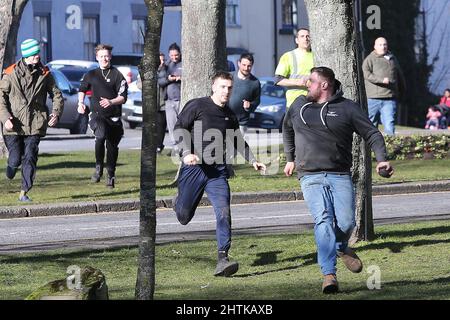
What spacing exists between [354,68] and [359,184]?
3.71 feet

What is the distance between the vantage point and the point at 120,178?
834 inches

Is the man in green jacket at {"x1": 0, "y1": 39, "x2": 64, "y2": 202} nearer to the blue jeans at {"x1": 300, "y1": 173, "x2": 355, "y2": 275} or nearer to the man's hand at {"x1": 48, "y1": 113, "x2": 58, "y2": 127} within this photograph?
the man's hand at {"x1": 48, "y1": 113, "x2": 58, "y2": 127}

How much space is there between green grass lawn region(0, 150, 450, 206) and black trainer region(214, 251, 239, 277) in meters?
6.51

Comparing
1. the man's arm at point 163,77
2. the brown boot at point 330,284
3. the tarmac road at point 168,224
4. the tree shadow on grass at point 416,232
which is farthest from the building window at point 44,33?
the brown boot at point 330,284

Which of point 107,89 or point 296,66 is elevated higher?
point 296,66

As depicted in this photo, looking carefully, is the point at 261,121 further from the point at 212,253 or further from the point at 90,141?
the point at 212,253

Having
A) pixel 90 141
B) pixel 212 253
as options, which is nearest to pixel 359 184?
pixel 212 253

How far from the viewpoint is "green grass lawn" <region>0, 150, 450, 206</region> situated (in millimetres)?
18688

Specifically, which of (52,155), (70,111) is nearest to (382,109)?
(52,155)

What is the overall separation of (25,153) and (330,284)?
7.89 meters

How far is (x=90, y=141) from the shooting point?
104ft

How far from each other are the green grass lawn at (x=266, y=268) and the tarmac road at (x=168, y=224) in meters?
0.81

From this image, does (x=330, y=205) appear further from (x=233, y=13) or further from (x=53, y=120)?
(x=233, y=13)

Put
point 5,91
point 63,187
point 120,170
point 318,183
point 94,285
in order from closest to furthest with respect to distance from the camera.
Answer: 1. point 94,285
2. point 318,183
3. point 5,91
4. point 63,187
5. point 120,170
